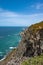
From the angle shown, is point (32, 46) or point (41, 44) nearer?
point (41, 44)

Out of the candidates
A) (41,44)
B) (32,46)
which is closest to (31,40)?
(32,46)

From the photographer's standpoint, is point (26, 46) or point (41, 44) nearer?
point (41, 44)

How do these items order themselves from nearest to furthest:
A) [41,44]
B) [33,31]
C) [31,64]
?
[31,64], [41,44], [33,31]

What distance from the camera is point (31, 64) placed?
19.5 m

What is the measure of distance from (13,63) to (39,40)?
25.2 ft

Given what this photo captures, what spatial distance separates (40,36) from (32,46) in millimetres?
3721

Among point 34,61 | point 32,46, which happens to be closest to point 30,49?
point 32,46

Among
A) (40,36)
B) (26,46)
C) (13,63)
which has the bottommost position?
(13,63)

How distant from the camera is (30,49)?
44.6 meters

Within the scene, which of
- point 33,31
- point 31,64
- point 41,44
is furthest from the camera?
point 33,31

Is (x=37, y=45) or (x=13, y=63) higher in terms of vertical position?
(x=37, y=45)

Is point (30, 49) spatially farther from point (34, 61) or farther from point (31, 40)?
point (34, 61)

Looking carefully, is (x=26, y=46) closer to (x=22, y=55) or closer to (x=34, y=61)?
(x=22, y=55)

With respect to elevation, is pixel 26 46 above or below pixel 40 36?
below
